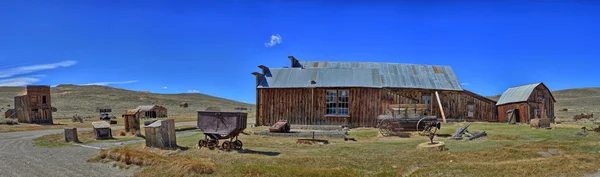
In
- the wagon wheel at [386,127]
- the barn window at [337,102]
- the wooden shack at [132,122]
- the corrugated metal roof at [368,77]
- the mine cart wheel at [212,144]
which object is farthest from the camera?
the corrugated metal roof at [368,77]

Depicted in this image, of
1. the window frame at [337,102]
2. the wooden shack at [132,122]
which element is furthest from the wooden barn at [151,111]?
the wooden shack at [132,122]

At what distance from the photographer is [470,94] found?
106 feet

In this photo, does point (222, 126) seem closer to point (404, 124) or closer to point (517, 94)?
point (404, 124)

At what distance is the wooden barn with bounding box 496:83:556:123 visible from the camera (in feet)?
107

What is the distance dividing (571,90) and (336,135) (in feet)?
376

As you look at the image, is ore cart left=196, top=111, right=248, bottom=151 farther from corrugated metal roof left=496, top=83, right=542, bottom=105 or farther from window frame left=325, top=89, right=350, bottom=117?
corrugated metal roof left=496, top=83, right=542, bottom=105

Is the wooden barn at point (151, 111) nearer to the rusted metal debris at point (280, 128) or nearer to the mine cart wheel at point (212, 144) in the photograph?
the rusted metal debris at point (280, 128)

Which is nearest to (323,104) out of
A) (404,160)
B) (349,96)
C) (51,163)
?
(349,96)

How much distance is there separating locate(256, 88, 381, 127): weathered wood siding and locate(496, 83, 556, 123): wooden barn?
11.6 m

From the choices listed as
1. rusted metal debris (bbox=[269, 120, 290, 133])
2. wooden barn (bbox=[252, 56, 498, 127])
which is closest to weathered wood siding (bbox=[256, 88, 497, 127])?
wooden barn (bbox=[252, 56, 498, 127])

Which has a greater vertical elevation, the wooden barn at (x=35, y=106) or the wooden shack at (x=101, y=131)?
the wooden barn at (x=35, y=106)

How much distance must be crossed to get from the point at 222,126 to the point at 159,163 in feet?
12.4

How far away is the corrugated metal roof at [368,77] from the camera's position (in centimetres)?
3020

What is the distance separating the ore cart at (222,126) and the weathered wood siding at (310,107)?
14.4 m
